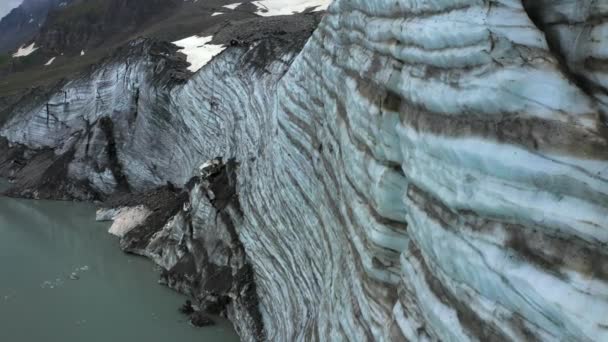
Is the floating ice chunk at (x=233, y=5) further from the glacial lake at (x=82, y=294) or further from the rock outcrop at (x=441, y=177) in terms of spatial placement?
the rock outcrop at (x=441, y=177)

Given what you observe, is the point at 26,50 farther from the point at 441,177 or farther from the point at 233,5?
the point at 441,177

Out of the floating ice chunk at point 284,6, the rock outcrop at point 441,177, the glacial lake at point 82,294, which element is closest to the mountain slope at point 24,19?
the floating ice chunk at point 284,6

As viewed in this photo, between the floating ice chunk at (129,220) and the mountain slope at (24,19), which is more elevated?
the floating ice chunk at (129,220)

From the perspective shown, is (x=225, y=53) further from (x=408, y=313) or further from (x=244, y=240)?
(x=408, y=313)

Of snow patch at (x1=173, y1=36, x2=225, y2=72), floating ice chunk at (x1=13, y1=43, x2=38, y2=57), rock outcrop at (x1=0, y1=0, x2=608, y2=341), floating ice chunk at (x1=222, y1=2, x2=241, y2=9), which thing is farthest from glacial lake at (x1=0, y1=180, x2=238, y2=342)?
floating ice chunk at (x1=13, y1=43, x2=38, y2=57)

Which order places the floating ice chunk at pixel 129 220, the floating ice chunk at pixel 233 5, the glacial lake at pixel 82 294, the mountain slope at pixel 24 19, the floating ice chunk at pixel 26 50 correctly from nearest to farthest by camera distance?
the glacial lake at pixel 82 294 < the floating ice chunk at pixel 129 220 < the floating ice chunk at pixel 233 5 < the floating ice chunk at pixel 26 50 < the mountain slope at pixel 24 19

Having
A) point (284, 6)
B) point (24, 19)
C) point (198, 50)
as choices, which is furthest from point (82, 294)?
point (24, 19)

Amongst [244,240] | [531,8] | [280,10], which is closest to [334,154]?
[531,8]
